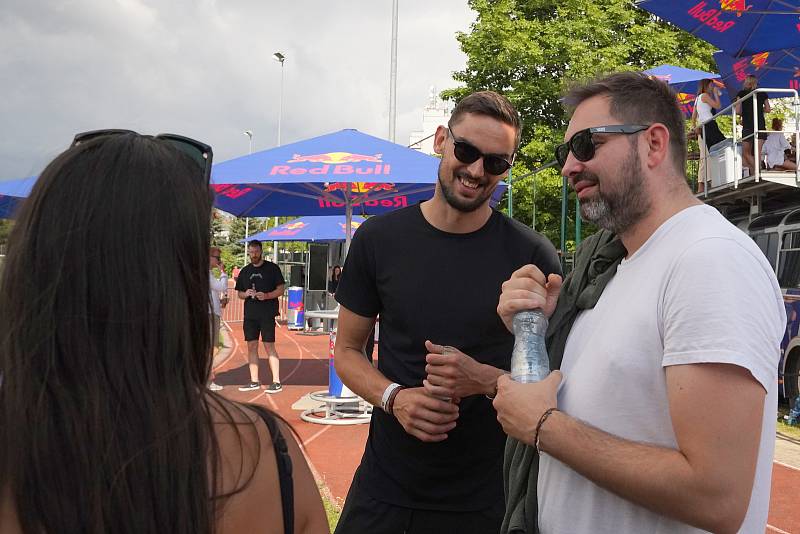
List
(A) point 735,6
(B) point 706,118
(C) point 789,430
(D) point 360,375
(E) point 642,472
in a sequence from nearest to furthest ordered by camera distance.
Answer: (E) point 642,472 → (D) point 360,375 → (A) point 735,6 → (C) point 789,430 → (B) point 706,118

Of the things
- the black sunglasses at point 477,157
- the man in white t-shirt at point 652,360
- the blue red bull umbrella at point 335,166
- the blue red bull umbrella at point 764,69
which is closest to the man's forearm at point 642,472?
the man in white t-shirt at point 652,360

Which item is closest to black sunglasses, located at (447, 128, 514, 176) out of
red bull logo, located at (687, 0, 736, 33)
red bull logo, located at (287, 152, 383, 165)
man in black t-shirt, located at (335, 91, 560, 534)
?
man in black t-shirt, located at (335, 91, 560, 534)

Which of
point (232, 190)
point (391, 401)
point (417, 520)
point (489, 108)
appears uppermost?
point (232, 190)

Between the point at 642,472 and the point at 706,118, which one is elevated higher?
the point at 706,118

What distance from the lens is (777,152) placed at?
1019cm

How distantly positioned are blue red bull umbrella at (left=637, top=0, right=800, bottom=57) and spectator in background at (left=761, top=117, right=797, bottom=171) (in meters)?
1.72

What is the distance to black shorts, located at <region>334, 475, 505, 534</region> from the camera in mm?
2410

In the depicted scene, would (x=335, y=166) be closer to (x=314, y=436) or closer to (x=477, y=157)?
(x=314, y=436)

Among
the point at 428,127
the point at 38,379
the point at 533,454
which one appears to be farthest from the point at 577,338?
the point at 428,127

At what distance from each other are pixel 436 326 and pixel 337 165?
5364mm

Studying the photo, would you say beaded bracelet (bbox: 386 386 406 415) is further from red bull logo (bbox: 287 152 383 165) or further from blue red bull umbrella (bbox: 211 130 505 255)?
red bull logo (bbox: 287 152 383 165)

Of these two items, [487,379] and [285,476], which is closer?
[285,476]

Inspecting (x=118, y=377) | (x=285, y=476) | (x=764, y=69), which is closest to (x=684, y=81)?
(x=764, y=69)

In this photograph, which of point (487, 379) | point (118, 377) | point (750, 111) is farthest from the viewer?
point (750, 111)
